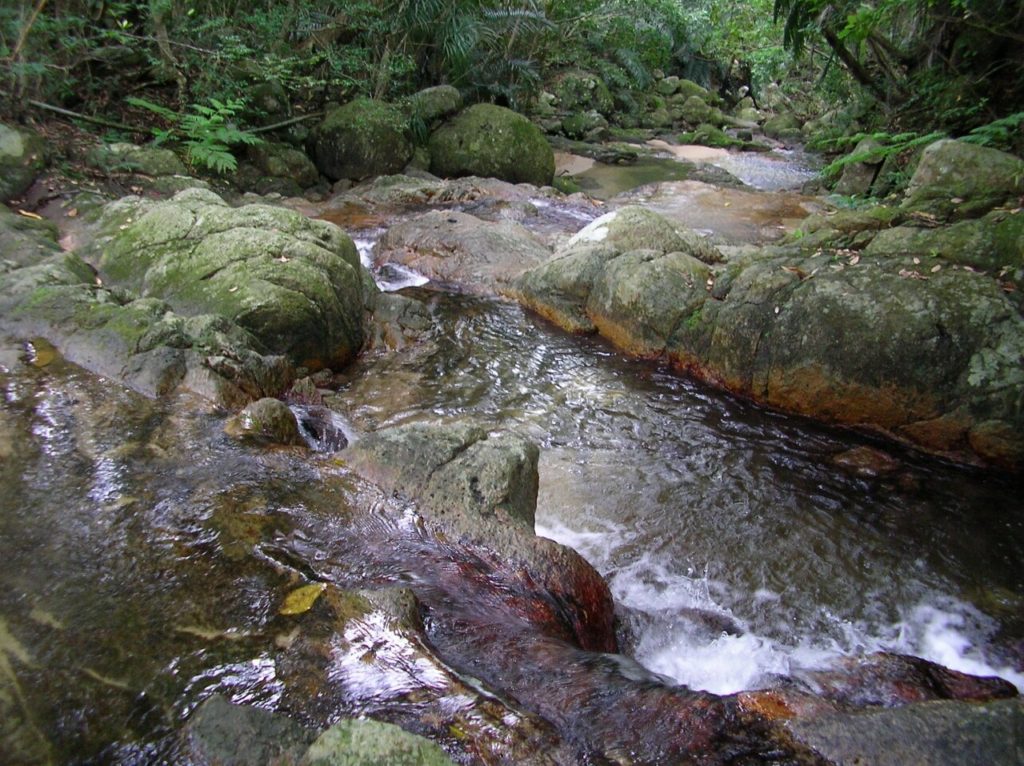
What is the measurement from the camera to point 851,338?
4.82m

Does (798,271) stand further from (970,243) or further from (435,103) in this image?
(435,103)

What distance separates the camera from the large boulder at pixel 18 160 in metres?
6.90

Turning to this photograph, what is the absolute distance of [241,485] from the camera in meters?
3.02

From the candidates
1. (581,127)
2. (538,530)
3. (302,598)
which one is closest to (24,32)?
(538,530)

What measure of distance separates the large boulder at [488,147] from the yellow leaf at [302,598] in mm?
11032

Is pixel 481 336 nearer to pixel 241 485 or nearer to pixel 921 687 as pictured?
pixel 241 485

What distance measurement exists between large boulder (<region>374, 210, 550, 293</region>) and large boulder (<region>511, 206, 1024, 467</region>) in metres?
2.13

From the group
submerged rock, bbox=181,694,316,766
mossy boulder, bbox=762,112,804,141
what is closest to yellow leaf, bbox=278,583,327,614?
submerged rock, bbox=181,694,316,766

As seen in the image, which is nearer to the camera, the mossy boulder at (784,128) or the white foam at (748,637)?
the white foam at (748,637)

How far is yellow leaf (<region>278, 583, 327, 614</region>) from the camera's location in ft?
7.52

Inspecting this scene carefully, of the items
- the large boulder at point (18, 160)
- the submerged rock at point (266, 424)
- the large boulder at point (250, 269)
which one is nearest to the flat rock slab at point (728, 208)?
the large boulder at point (250, 269)

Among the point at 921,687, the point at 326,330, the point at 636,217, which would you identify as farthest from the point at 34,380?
the point at 636,217

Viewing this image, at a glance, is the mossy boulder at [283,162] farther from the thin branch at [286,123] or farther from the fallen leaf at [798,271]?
the fallen leaf at [798,271]

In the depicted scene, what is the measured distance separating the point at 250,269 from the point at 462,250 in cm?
348
